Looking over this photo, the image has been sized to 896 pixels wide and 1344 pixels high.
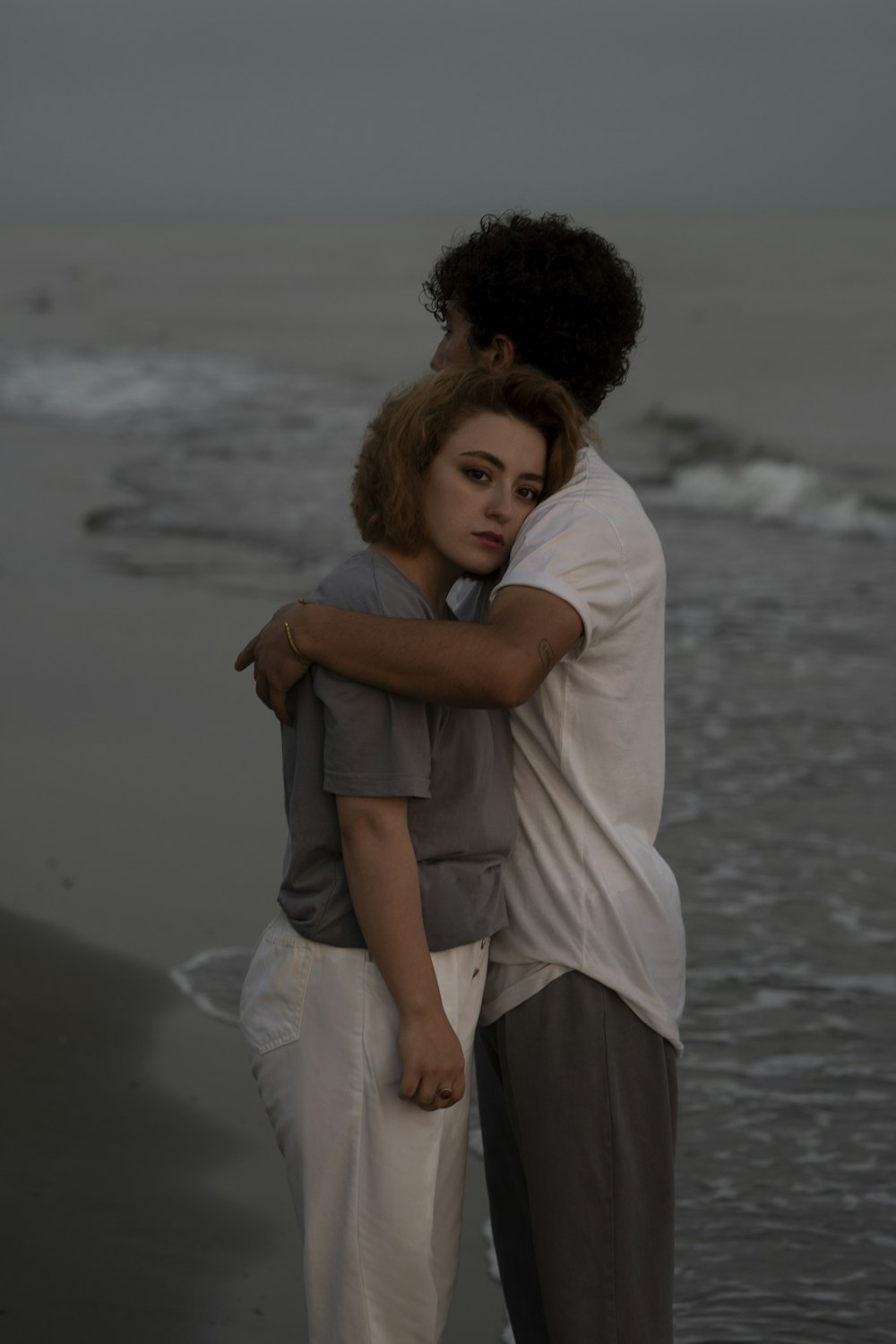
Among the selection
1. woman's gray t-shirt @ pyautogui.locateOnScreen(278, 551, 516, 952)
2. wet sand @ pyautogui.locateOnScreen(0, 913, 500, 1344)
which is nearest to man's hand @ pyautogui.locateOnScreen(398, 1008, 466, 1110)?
woman's gray t-shirt @ pyautogui.locateOnScreen(278, 551, 516, 952)

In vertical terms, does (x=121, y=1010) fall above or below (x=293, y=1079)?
below

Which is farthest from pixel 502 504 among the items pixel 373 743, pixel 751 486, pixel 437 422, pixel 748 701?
pixel 751 486

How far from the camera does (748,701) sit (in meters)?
8.17

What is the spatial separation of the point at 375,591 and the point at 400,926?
0.44 metres

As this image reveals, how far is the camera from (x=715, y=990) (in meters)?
4.88

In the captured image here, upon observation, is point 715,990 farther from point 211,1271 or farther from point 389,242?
point 389,242

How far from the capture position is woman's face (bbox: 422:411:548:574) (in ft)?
7.32

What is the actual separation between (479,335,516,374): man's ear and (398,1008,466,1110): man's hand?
35.5 inches

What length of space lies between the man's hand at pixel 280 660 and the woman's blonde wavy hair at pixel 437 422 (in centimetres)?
18

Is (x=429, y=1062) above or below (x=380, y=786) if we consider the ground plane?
below

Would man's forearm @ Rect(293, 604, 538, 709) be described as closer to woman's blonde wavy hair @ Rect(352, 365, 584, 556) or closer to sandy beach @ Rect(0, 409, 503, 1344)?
woman's blonde wavy hair @ Rect(352, 365, 584, 556)

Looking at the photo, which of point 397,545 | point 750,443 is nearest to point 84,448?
point 750,443

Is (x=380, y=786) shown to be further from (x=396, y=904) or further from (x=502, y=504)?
(x=502, y=504)

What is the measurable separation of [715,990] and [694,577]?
692cm
